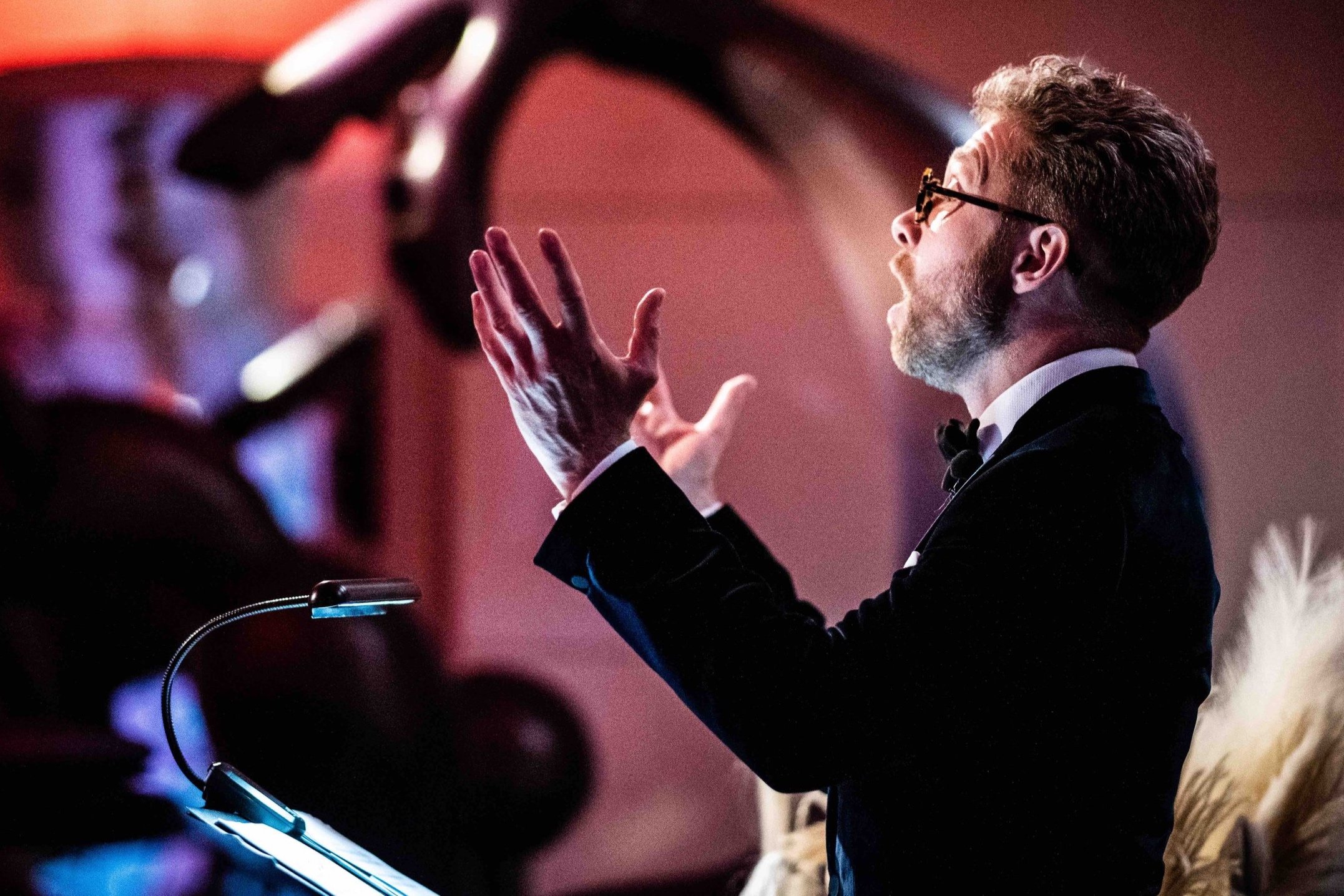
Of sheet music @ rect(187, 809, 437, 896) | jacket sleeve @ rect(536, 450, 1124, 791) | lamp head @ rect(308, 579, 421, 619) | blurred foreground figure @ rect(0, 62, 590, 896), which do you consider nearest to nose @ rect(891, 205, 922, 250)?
jacket sleeve @ rect(536, 450, 1124, 791)

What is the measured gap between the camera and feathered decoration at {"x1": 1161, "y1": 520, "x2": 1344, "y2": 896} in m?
1.75

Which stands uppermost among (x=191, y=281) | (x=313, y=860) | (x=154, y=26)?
(x=154, y=26)

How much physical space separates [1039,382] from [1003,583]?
0.83 ft

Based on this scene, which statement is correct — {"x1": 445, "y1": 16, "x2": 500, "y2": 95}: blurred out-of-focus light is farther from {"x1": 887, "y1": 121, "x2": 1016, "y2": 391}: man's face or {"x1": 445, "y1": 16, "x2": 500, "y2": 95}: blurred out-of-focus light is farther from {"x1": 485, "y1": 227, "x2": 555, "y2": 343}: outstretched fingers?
{"x1": 485, "y1": 227, "x2": 555, "y2": 343}: outstretched fingers

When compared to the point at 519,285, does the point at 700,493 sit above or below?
below

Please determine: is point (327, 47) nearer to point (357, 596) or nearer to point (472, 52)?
point (472, 52)

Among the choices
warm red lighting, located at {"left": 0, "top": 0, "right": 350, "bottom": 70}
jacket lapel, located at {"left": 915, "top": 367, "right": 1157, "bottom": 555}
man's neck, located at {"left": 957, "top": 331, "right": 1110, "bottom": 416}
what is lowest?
jacket lapel, located at {"left": 915, "top": 367, "right": 1157, "bottom": 555}

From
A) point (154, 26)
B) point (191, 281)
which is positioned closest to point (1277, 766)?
point (191, 281)

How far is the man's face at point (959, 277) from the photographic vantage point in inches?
43.9

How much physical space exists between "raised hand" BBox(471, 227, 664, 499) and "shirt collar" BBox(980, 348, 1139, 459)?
0.34 metres

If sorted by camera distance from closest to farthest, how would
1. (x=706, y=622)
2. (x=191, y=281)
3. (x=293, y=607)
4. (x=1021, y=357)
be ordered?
(x=706, y=622)
(x=293, y=607)
(x=1021, y=357)
(x=191, y=281)

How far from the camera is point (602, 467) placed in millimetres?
925

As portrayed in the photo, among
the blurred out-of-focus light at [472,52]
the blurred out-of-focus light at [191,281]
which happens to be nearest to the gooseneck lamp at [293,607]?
the blurred out-of-focus light at [472,52]

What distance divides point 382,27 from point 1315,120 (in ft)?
8.22
